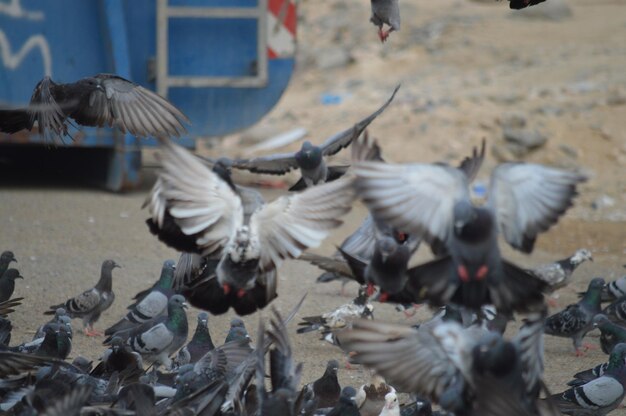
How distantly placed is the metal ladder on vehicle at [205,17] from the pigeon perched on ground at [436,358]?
6.88m

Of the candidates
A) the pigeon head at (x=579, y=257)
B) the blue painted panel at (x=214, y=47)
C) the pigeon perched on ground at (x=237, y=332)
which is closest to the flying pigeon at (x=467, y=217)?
the pigeon perched on ground at (x=237, y=332)

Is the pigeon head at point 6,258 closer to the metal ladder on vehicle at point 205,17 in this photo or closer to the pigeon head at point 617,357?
the metal ladder on vehicle at point 205,17

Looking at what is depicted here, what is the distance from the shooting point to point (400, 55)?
19469 millimetres

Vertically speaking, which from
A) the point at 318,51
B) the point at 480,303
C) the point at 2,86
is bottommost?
the point at 318,51

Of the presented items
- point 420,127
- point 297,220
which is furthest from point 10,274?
point 420,127

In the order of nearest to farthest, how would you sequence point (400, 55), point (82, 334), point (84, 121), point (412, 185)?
point (412, 185), point (84, 121), point (82, 334), point (400, 55)

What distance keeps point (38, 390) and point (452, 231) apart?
2.01 metres

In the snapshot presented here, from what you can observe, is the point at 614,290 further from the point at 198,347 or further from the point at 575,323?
the point at 198,347

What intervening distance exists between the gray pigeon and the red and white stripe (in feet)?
17.3

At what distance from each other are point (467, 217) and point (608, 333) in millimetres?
3682

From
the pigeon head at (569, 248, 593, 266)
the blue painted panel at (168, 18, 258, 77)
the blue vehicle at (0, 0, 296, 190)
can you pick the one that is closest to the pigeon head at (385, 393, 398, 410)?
the pigeon head at (569, 248, 593, 266)

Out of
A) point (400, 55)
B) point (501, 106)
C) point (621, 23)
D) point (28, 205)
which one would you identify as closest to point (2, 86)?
point (28, 205)

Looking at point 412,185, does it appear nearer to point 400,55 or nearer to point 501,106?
point 501,106

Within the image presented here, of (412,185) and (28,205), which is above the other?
(412,185)
